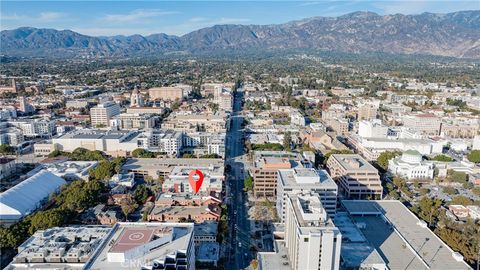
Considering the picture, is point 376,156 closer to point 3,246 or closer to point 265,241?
point 265,241

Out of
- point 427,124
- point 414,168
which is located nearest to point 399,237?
point 414,168

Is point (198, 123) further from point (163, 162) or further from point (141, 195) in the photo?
point (141, 195)

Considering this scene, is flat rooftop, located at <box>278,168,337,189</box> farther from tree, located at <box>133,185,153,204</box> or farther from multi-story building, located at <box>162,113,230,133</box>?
multi-story building, located at <box>162,113,230,133</box>

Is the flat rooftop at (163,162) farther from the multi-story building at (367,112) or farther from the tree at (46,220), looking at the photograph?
the multi-story building at (367,112)

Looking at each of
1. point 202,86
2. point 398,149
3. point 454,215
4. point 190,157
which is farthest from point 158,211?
point 202,86

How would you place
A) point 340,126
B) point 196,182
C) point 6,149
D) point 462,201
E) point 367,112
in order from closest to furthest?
point 462,201
point 196,182
point 6,149
point 340,126
point 367,112

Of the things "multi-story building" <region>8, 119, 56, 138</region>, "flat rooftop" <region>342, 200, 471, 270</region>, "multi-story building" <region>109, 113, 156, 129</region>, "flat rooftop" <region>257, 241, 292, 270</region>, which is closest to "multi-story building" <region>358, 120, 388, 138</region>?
"flat rooftop" <region>342, 200, 471, 270</region>

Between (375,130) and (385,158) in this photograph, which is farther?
(375,130)
